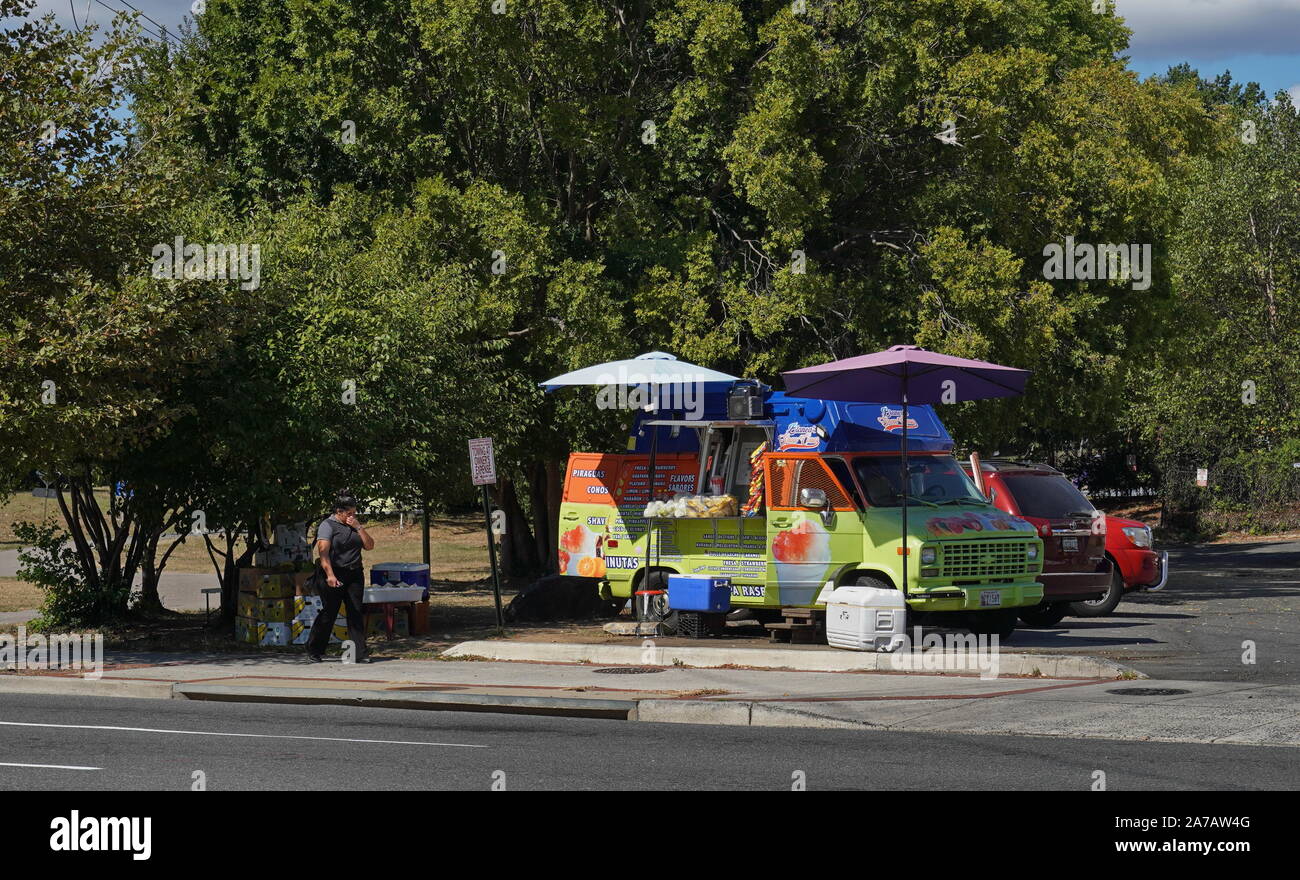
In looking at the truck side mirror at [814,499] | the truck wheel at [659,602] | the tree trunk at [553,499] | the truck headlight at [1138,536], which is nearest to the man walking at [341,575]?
the truck wheel at [659,602]

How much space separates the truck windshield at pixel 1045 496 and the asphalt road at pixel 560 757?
934 centimetres

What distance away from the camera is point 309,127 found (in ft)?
89.5

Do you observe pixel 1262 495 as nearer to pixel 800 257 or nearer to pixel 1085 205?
pixel 1085 205

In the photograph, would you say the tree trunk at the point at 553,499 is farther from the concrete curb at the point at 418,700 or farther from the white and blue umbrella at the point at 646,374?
the concrete curb at the point at 418,700

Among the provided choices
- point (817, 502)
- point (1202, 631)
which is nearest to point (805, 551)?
point (817, 502)

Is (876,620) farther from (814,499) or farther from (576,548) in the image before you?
(576,548)

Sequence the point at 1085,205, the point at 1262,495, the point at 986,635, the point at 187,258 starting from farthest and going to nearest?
1. the point at 1262,495
2. the point at 1085,205
3. the point at 187,258
4. the point at 986,635

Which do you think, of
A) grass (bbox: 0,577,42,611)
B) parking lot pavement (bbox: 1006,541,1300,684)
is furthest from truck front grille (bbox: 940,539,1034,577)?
grass (bbox: 0,577,42,611)

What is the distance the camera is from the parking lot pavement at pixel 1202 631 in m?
15.2

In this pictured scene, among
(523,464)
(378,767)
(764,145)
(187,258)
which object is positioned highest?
(764,145)

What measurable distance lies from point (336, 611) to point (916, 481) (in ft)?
22.6

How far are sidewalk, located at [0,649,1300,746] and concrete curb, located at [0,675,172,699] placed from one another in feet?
0.05

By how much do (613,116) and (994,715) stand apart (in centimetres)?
1564

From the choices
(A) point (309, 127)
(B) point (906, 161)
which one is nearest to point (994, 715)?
(B) point (906, 161)
